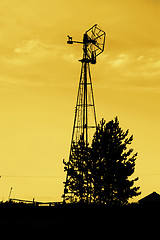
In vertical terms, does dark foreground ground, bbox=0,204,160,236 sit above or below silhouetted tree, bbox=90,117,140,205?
below

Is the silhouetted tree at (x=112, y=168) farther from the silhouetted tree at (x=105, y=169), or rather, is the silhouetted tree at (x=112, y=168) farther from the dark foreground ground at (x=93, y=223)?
the dark foreground ground at (x=93, y=223)

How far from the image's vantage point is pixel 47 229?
54.5ft

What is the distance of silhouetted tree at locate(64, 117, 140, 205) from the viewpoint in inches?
1501

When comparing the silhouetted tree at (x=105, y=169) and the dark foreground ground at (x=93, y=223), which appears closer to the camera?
the dark foreground ground at (x=93, y=223)

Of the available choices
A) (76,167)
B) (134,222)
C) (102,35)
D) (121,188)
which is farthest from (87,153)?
(134,222)

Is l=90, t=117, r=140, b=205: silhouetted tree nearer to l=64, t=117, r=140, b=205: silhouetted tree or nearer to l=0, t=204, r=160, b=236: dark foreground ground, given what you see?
l=64, t=117, r=140, b=205: silhouetted tree

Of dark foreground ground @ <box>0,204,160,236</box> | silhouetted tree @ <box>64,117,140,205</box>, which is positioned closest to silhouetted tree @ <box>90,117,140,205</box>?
silhouetted tree @ <box>64,117,140,205</box>

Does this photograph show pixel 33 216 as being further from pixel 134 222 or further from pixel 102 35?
pixel 102 35

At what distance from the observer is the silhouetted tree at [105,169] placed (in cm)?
3812

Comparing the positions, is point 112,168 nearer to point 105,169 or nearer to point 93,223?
point 105,169

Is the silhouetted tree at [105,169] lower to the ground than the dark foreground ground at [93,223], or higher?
higher

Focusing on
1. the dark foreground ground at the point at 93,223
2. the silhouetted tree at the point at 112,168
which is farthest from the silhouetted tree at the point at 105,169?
the dark foreground ground at the point at 93,223

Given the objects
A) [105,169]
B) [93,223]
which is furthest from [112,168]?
[93,223]

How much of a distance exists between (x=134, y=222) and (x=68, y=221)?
3.44 metres
